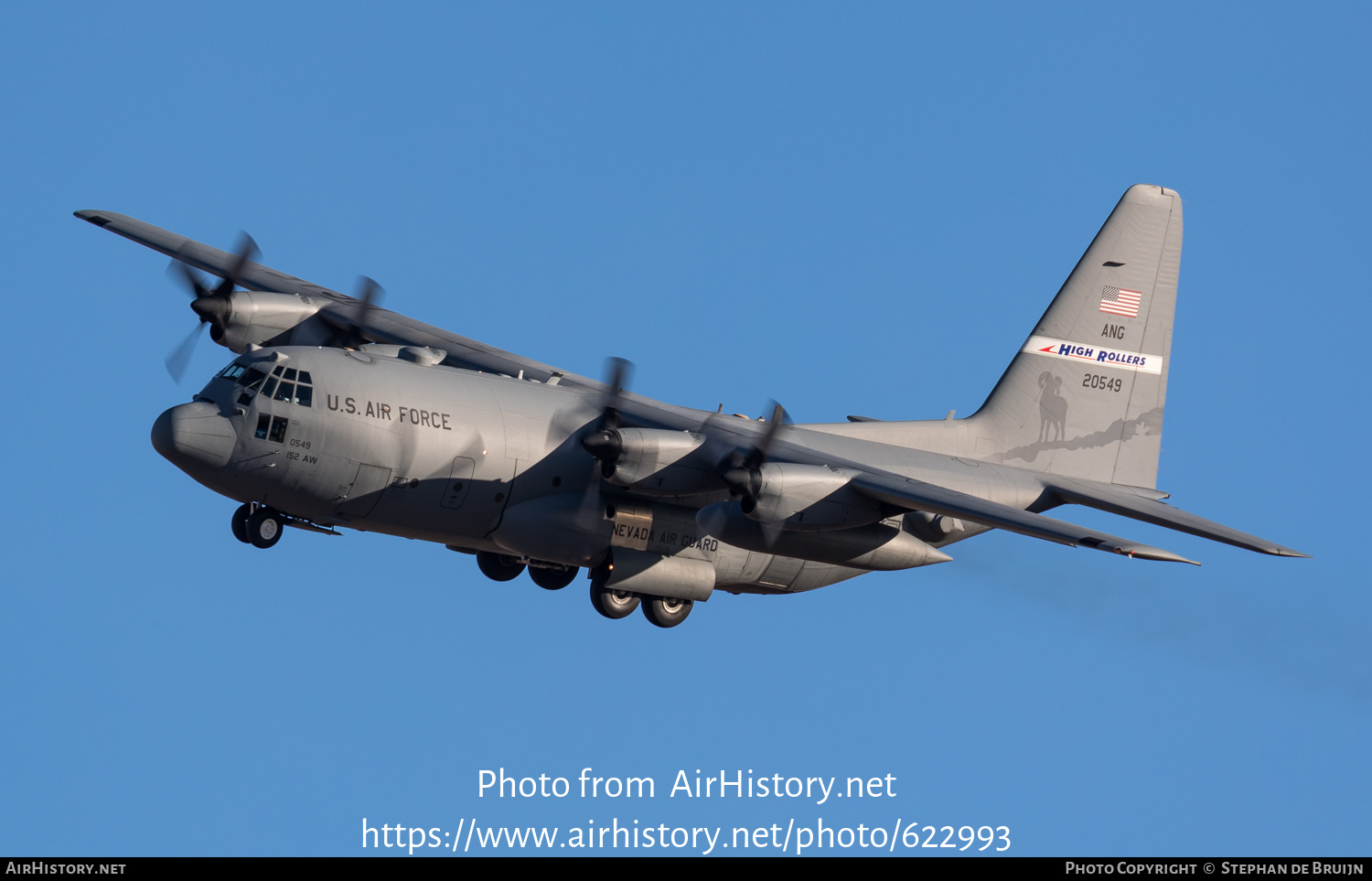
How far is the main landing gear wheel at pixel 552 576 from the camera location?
25.3 meters

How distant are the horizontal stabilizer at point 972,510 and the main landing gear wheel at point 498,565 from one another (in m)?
5.84

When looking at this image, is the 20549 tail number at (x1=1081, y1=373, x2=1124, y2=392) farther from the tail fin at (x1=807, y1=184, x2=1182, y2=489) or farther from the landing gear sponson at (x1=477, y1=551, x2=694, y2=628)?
the landing gear sponson at (x1=477, y1=551, x2=694, y2=628)

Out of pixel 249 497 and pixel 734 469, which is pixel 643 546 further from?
pixel 249 497

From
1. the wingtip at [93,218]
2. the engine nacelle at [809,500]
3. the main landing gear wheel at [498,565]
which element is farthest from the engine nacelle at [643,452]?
the wingtip at [93,218]

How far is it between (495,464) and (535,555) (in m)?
1.52

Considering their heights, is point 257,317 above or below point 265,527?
above

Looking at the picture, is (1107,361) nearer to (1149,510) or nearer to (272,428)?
(1149,510)

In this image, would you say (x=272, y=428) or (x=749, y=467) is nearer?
(x=272, y=428)

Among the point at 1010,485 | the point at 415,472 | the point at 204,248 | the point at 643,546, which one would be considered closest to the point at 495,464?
the point at 415,472

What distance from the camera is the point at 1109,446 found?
28.4m

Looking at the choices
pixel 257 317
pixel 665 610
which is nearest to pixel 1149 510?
pixel 665 610

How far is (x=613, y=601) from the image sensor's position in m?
24.3

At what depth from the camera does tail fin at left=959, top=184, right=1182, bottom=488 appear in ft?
92.8

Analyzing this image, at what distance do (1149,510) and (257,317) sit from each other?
571 inches
